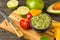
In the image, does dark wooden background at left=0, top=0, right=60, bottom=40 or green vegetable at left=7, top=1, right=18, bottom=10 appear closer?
dark wooden background at left=0, top=0, right=60, bottom=40

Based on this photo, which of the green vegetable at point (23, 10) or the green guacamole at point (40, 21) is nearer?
the green guacamole at point (40, 21)

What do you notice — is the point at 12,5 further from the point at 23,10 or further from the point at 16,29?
the point at 16,29

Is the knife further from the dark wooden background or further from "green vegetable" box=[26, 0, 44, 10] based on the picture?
"green vegetable" box=[26, 0, 44, 10]

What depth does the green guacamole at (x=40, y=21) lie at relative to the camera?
1.16 meters

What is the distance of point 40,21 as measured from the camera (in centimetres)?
118

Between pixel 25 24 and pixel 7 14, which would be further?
pixel 7 14

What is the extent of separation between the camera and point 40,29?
3.79ft

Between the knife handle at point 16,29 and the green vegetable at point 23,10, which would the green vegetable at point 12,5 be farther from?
the knife handle at point 16,29

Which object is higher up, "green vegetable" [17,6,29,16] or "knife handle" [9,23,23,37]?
"green vegetable" [17,6,29,16]

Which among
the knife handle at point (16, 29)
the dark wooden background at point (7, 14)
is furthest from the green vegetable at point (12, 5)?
the knife handle at point (16, 29)

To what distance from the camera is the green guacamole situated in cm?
116

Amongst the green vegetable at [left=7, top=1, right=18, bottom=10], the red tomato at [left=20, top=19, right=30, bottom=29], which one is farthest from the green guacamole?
the green vegetable at [left=7, top=1, right=18, bottom=10]

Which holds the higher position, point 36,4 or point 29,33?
point 36,4

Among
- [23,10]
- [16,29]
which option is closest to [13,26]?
[16,29]
